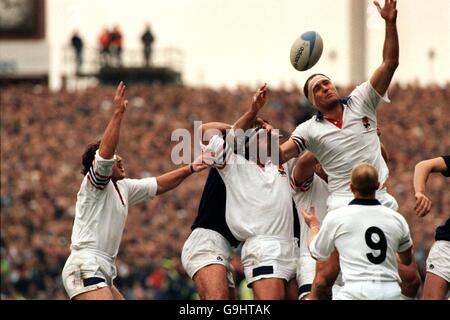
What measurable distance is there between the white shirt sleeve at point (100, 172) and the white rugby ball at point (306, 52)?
6.09 feet

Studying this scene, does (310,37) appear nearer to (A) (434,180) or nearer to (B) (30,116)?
(A) (434,180)

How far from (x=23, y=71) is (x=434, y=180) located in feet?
85.5

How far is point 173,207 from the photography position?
30.9m

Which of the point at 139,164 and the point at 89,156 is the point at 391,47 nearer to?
the point at 89,156

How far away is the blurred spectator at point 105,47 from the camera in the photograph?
47.9m

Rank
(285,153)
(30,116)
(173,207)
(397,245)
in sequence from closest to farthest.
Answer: (397,245), (285,153), (173,207), (30,116)

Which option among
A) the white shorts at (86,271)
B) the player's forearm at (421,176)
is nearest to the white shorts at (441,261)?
the player's forearm at (421,176)

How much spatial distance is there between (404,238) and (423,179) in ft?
3.75

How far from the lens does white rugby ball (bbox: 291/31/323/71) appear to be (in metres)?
13.2

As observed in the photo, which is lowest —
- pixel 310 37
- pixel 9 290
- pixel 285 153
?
pixel 9 290

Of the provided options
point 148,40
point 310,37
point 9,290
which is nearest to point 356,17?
point 148,40

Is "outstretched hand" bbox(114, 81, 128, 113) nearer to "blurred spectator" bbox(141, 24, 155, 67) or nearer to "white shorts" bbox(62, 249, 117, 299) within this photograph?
"white shorts" bbox(62, 249, 117, 299)

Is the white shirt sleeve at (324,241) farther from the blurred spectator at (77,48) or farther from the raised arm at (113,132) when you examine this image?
the blurred spectator at (77,48)

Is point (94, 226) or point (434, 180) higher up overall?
point (94, 226)
